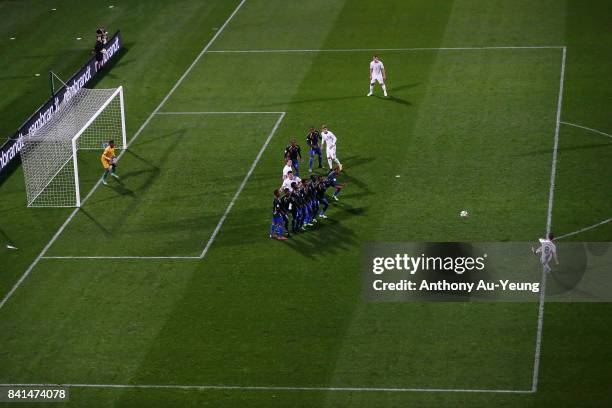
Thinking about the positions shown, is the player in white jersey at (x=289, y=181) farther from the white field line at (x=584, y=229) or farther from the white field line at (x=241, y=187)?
the white field line at (x=584, y=229)

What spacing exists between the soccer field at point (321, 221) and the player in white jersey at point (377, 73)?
2.25 feet

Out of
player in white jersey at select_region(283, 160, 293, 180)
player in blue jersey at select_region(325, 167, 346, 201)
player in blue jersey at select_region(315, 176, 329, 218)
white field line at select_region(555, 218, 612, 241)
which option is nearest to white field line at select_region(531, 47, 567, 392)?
white field line at select_region(555, 218, 612, 241)

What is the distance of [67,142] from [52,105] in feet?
15.8

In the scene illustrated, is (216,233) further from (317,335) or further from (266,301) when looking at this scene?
(317,335)

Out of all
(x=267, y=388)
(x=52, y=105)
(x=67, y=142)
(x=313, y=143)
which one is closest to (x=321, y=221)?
(x=313, y=143)

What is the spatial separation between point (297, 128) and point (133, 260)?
1179 cm

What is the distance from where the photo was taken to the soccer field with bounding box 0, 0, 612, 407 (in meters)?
32.9

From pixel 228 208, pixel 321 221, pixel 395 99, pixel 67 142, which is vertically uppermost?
pixel 67 142

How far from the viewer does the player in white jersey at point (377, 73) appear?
51.0 meters

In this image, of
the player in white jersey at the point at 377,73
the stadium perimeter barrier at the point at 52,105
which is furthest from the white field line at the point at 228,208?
the stadium perimeter barrier at the point at 52,105

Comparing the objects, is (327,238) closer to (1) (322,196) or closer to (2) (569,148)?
(1) (322,196)

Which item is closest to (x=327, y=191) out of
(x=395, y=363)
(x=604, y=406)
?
(x=395, y=363)

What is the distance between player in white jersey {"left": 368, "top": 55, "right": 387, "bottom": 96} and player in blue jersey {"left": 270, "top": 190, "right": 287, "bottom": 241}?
12810mm

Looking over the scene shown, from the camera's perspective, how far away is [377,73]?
51.3 meters
